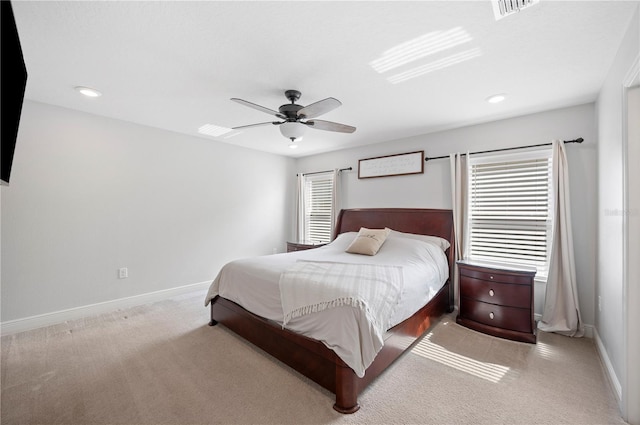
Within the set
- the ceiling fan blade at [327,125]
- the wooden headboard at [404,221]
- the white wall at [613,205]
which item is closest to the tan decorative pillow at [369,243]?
the wooden headboard at [404,221]

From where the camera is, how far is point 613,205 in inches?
84.6

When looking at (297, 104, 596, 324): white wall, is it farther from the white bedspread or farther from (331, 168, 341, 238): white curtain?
the white bedspread

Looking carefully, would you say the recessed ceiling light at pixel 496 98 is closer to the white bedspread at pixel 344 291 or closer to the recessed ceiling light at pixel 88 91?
the white bedspread at pixel 344 291

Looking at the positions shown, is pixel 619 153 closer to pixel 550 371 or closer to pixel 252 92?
pixel 550 371

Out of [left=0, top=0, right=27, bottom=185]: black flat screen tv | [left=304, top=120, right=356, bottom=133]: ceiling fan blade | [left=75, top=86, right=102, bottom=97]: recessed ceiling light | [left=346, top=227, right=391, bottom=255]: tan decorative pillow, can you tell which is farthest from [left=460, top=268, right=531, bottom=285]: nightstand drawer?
[left=75, top=86, right=102, bottom=97]: recessed ceiling light

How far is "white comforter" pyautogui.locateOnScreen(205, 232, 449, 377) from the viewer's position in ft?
6.08

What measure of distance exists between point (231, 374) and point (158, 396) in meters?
0.50

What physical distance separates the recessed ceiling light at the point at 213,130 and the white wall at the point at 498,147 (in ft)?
6.85

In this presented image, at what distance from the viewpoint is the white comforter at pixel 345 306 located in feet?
6.08

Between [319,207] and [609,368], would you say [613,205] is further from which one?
[319,207]

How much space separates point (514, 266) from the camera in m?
3.16

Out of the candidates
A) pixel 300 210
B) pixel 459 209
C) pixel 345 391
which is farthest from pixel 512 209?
pixel 300 210

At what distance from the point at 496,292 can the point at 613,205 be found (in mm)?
1255

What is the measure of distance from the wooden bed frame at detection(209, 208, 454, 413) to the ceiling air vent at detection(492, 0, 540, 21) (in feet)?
7.40
